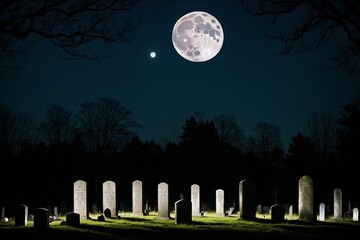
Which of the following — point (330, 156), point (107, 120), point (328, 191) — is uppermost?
point (107, 120)

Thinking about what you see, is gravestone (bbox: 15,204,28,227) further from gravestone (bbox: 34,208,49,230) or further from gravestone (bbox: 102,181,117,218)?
gravestone (bbox: 102,181,117,218)

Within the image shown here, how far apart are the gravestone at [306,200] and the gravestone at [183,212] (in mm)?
5075

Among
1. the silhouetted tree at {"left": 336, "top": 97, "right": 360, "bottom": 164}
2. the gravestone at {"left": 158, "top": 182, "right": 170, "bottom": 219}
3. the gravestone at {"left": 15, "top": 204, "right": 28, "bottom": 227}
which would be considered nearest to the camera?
the gravestone at {"left": 15, "top": 204, "right": 28, "bottom": 227}

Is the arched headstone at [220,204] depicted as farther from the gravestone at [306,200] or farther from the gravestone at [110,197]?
the gravestone at [110,197]

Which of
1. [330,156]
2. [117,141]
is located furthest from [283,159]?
[117,141]

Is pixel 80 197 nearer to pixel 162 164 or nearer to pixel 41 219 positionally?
pixel 41 219

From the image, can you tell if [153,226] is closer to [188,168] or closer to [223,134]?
[188,168]

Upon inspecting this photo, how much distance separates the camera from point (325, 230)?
15.4 m

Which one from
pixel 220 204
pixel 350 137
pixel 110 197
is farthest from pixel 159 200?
pixel 350 137

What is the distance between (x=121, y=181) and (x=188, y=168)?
6.68 m

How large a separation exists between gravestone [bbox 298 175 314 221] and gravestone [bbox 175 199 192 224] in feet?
16.6

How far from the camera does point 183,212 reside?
1689 centimetres

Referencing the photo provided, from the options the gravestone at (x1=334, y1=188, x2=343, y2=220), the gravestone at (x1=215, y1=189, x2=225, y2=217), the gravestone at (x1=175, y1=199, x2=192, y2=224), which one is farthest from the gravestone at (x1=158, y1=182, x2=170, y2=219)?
the gravestone at (x1=334, y1=188, x2=343, y2=220)

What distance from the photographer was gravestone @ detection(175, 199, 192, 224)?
16.8 meters
